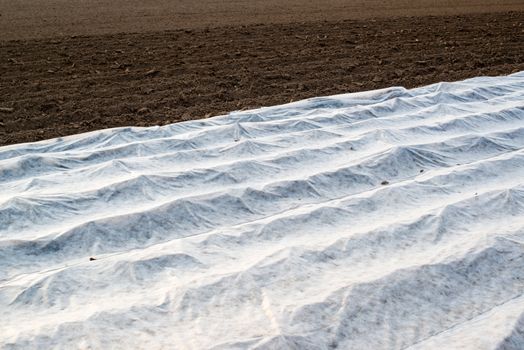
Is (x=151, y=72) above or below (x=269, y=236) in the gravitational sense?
above

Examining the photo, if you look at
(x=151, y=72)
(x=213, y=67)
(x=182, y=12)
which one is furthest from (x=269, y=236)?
(x=182, y=12)

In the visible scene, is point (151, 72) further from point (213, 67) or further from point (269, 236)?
point (269, 236)

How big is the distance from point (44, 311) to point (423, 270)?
5.47 feet

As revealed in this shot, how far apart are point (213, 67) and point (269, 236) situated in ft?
15.5

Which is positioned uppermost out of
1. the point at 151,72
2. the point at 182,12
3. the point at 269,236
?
the point at 182,12

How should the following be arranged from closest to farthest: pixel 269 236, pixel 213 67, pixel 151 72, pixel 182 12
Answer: pixel 269 236 < pixel 151 72 < pixel 213 67 < pixel 182 12

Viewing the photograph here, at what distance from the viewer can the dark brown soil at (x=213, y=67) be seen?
576 centimetres

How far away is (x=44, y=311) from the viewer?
2447mm

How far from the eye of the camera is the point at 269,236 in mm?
3082

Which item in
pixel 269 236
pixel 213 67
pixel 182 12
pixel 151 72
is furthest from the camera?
pixel 182 12

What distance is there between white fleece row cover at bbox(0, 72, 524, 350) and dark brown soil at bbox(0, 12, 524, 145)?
51.5 inches

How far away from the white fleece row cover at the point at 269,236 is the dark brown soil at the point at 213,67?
1.31m

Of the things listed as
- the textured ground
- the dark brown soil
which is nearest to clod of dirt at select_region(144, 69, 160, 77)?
the dark brown soil

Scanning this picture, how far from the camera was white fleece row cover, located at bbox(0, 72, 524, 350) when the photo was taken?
2371 mm
